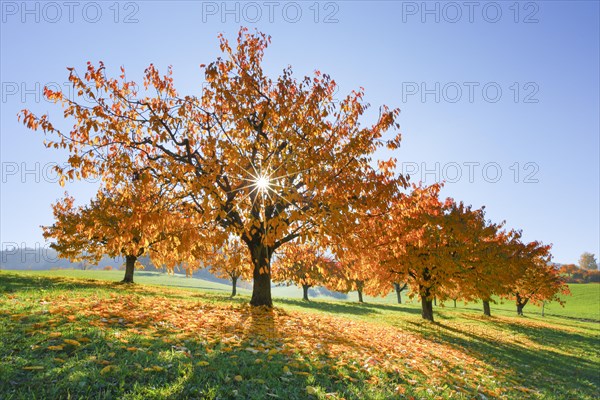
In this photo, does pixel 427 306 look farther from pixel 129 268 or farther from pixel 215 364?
pixel 129 268

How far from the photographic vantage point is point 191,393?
14.0 feet

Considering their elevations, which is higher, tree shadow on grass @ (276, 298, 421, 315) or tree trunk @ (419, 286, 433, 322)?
tree trunk @ (419, 286, 433, 322)

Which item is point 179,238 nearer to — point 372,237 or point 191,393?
point 372,237

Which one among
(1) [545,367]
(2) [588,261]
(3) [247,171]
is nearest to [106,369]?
(3) [247,171]

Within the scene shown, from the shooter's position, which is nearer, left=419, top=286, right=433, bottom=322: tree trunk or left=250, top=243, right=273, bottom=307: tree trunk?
left=250, top=243, right=273, bottom=307: tree trunk

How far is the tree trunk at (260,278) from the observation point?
1400cm

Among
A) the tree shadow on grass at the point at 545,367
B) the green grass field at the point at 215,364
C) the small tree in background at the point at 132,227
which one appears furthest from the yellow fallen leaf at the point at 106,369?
the tree shadow on grass at the point at 545,367

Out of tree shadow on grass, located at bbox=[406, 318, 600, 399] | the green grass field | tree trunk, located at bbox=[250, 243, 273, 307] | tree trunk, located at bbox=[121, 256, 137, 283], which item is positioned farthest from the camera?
tree trunk, located at bbox=[121, 256, 137, 283]

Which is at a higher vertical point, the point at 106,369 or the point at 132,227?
the point at 132,227

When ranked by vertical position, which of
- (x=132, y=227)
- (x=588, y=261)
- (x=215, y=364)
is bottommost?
(x=588, y=261)

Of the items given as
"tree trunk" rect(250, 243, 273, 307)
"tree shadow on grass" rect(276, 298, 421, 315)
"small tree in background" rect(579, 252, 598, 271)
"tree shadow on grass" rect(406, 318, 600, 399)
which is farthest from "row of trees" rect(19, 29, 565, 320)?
"small tree in background" rect(579, 252, 598, 271)

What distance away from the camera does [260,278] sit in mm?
14844

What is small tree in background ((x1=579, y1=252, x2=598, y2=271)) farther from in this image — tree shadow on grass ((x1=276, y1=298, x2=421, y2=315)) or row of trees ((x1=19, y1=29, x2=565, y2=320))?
row of trees ((x1=19, y1=29, x2=565, y2=320))

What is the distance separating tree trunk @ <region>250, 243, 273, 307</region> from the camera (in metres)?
14.0
